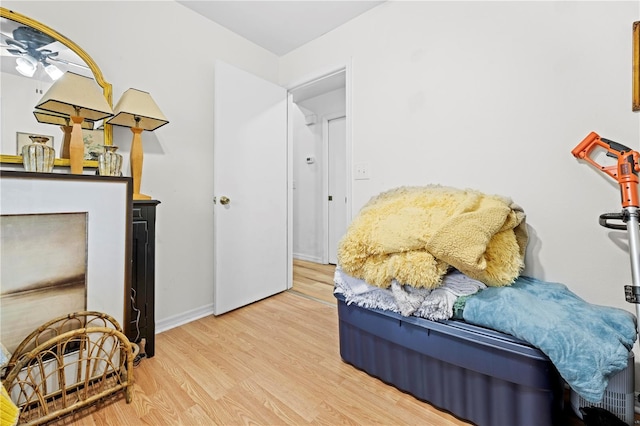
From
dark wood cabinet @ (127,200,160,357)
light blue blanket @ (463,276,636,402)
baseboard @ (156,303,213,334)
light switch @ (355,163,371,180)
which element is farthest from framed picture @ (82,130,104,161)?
light blue blanket @ (463,276,636,402)

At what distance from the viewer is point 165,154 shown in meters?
1.86

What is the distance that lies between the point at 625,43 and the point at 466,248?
3.80 feet

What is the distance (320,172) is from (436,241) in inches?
114

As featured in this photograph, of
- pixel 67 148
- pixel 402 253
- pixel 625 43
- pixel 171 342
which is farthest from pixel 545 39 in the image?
pixel 171 342

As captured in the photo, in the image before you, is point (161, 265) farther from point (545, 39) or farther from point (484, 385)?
point (545, 39)

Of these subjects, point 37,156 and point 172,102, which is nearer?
point 37,156

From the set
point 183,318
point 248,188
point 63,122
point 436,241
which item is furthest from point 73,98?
point 436,241

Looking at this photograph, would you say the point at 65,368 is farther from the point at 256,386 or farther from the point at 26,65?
the point at 26,65

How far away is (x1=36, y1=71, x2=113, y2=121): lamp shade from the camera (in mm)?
1287

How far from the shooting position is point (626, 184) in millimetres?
1060

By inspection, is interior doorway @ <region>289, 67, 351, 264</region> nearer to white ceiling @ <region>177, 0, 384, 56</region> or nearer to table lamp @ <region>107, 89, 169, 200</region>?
white ceiling @ <region>177, 0, 384, 56</region>

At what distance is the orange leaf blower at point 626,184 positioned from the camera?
97 cm

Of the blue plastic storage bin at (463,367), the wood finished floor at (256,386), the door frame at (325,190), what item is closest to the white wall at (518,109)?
the blue plastic storage bin at (463,367)

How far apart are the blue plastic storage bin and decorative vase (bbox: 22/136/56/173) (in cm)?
157
